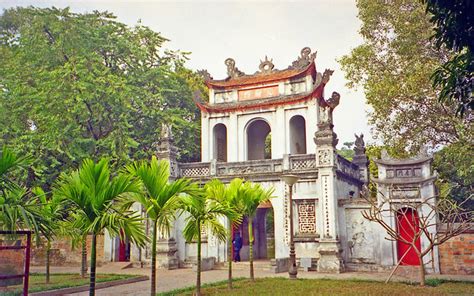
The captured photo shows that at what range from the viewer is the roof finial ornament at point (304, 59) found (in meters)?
20.9

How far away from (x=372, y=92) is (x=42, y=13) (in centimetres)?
1705

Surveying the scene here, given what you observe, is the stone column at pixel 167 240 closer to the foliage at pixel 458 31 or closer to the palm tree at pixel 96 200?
the palm tree at pixel 96 200

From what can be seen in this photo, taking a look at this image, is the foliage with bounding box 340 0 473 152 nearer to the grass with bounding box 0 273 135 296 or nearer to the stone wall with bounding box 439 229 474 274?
the stone wall with bounding box 439 229 474 274

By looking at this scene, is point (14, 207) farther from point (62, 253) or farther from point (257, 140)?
point (257, 140)

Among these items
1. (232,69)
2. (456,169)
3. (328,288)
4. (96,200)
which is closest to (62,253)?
(232,69)

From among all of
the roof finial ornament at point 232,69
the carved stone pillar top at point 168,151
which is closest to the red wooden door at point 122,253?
the carved stone pillar top at point 168,151

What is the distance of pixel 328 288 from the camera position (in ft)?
35.2

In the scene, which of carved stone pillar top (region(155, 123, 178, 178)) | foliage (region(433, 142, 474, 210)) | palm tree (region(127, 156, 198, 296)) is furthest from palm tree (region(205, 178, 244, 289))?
carved stone pillar top (region(155, 123, 178, 178))

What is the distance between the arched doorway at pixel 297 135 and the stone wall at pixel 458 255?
8.11m

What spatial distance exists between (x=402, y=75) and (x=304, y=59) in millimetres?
4724

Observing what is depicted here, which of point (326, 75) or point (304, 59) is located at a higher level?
point (304, 59)

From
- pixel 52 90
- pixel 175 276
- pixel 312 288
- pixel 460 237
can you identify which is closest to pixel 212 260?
pixel 175 276

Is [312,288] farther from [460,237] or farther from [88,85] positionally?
[88,85]

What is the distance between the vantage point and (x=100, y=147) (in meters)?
21.1
